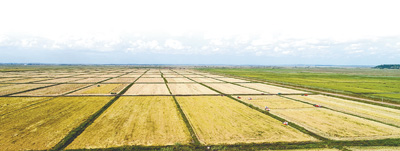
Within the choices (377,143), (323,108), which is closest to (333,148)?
(377,143)

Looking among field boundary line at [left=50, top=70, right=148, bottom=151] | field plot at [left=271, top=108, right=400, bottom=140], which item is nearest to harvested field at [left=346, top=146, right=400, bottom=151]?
field plot at [left=271, top=108, right=400, bottom=140]

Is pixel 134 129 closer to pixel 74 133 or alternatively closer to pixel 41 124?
pixel 74 133

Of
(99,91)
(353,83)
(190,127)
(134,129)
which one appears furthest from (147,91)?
(353,83)

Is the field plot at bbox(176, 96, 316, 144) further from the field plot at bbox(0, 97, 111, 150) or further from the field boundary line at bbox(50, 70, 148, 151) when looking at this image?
the field plot at bbox(0, 97, 111, 150)

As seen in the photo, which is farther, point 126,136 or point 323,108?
point 323,108

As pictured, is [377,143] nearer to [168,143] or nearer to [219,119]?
[219,119]
